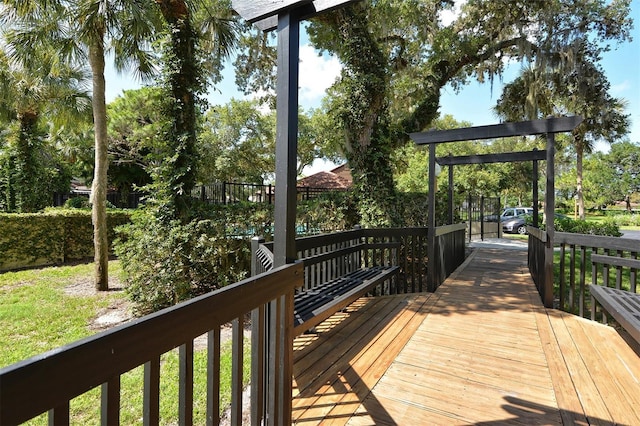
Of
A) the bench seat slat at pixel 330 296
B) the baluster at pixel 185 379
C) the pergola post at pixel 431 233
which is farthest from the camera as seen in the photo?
the pergola post at pixel 431 233

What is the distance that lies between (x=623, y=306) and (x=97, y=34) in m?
8.09

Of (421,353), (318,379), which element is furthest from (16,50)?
(421,353)

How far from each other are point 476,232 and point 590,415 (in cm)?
1069

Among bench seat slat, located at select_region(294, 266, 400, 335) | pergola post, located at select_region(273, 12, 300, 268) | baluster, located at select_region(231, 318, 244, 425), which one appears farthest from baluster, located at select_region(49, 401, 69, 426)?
bench seat slat, located at select_region(294, 266, 400, 335)

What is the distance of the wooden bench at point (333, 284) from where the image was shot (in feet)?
8.34

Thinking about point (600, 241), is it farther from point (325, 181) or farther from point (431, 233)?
point (325, 181)

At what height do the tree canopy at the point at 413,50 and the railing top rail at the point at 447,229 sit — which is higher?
the tree canopy at the point at 413,50

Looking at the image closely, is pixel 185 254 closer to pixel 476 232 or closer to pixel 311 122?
pixel 476 232

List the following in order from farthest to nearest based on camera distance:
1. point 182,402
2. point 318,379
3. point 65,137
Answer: point 65,137 → point 318,379 → point 182,402

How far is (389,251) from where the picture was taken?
519 cm

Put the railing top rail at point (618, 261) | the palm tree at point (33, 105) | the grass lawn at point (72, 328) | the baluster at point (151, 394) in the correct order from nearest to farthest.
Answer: the baluster at point (151, 394) → the grass lawn at point (72, 328) → the railing top rail at point (618, 261) → the palm tree at point (33, 105)

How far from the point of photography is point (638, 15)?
923 cm

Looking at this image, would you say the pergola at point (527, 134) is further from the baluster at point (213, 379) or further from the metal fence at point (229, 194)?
the metal fence at point (229, 194)

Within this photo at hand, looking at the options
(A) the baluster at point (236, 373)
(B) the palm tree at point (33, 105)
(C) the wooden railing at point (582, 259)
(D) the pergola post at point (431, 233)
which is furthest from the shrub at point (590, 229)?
(B) the palm tree at point (33, 105)
